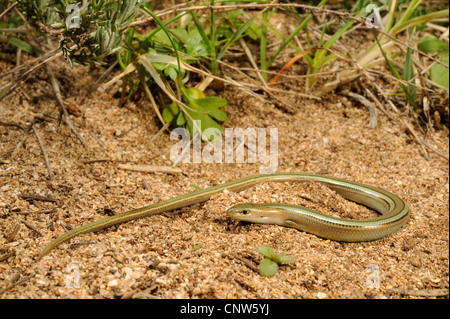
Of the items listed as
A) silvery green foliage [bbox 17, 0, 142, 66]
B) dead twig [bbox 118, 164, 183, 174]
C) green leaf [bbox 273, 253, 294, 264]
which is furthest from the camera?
dead twig [bbox 118, 164, 183, 174]

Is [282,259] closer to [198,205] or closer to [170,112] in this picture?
[198,205]

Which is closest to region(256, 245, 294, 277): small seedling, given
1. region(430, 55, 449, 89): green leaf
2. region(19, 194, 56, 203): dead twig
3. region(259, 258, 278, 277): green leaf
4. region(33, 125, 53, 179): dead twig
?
region(259, 258, 278, 277): green leaf

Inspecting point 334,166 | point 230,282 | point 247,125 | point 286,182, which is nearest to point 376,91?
point 334,166

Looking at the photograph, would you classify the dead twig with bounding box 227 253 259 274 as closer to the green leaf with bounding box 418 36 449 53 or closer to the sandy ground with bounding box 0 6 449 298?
the sandy ground with bounding box 0 6 449 298

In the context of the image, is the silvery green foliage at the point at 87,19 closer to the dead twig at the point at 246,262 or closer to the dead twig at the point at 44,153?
the dead twig at the point at 44,153

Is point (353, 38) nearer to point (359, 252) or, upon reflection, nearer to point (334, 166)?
point (334, 166)

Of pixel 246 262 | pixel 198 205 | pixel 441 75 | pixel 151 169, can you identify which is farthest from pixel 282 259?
pixel 441 75

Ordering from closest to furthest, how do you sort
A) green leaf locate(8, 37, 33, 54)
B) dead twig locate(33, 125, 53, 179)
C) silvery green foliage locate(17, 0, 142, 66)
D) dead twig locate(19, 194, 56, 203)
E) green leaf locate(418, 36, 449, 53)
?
silvery green foliage locate(17, 0, 142, 66), dead twig locate(19, 194, 56, 203), dead twig locate(33, 125, 53, 179), green leaf locate(8, 37, 33, 54), green leaf locate(418, 36, 449, 53)
